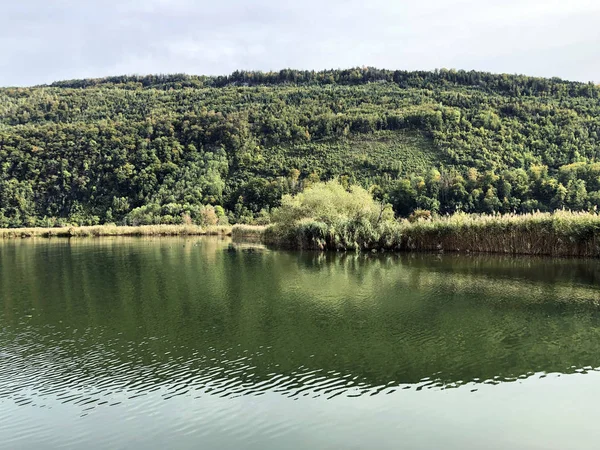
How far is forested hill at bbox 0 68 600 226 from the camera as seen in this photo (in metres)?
71.8

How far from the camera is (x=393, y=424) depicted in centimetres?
812

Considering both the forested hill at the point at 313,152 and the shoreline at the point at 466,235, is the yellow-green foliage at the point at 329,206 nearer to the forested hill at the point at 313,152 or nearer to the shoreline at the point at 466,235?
the shoreline at the point at 466,235

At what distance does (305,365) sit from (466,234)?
25433 millimetres

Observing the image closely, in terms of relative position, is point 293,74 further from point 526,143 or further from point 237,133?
point 526,143

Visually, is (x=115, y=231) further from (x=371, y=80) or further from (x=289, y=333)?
(x=371, y=80)

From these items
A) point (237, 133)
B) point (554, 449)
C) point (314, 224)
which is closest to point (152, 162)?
point (237, 133)

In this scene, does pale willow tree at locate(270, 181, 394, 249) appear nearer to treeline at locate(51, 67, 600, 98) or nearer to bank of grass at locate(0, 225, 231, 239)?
bank of grass at locate(0, 225, 231, 239)

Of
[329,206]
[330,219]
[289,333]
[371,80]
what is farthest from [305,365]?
[371,80]

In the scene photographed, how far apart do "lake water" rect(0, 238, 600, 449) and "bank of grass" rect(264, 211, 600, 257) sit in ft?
26.0

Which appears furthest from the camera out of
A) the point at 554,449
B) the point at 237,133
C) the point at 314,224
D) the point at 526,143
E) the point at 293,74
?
the point at 293,74

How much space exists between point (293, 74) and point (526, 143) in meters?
89.1

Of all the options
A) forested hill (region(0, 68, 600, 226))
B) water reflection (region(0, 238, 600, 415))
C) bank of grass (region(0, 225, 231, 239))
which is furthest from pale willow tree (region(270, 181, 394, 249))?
forested hill (region(0, 68, 600, 226))

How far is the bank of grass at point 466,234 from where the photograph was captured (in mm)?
29094

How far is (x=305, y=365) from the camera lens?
36.0ft
